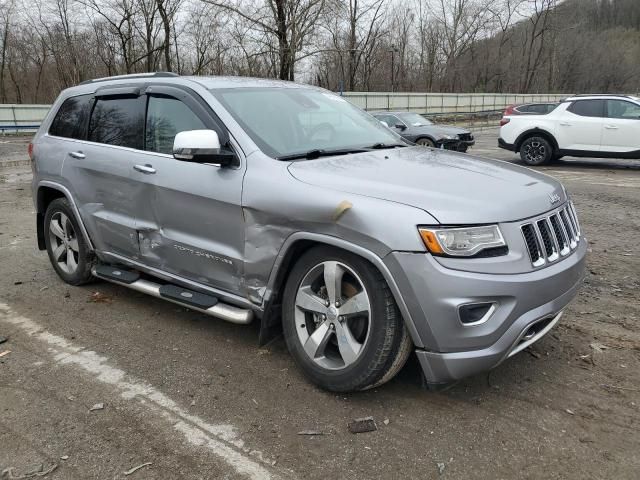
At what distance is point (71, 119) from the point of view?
188 inches

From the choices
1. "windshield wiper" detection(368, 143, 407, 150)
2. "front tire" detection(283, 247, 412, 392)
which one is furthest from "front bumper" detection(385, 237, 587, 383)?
"windshield wiper" detection(368, 143, 407, 150)

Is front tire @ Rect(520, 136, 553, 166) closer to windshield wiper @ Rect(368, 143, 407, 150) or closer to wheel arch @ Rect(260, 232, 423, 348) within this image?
windshield wiper @ Rect(368, 143, 407, 150)

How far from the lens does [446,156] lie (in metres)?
3.67

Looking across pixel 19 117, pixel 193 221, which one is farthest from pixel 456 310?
pixel 19 117

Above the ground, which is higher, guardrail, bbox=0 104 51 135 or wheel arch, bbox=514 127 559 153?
guardrail, bbox=0 104 51 135

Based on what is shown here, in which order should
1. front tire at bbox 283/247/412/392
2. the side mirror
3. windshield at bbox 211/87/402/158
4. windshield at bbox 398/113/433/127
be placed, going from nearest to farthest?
front tire at bbox 283/247/412/392 → the side mirror → windshield at bbox 211/87/402/158 → windshield at bbox 398/113/433/127

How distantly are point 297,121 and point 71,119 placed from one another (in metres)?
2.29

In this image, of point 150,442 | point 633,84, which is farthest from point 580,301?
point 633,84

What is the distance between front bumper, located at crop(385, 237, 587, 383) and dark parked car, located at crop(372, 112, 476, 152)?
43.7 ft

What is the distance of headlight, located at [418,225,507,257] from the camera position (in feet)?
8.38

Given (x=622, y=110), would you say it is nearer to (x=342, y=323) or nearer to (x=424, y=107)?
(x=342, y=323)

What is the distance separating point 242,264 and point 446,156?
5.08 ft

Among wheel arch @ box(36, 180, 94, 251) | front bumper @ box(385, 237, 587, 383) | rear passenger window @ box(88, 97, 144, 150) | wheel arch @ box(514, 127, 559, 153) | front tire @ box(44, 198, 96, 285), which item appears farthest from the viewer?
wheel arch @ box(514, 127, 559, 153)

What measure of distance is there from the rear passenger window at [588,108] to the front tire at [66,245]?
11.5 metres
